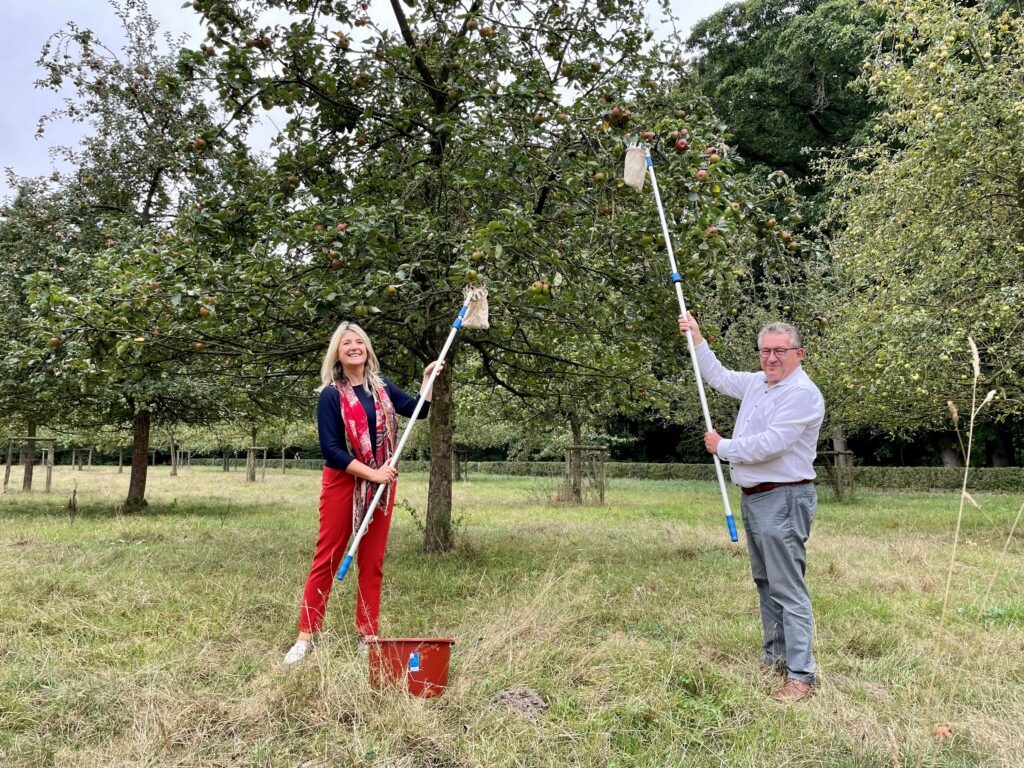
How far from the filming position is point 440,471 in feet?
24.0

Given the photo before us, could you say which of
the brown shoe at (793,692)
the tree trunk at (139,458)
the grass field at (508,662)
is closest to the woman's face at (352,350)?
the grass field at (508,662)

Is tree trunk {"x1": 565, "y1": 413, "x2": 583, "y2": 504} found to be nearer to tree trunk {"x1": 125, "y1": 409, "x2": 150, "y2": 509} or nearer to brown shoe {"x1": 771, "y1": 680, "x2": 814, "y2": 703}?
tree trunk {"x1": 125, "y1": 409, "x2": 150, "y2": 509}

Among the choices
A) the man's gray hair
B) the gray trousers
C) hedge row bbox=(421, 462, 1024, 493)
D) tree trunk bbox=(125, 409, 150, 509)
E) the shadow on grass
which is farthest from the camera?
hedge row bbox=(421, 462, 1024, 493)

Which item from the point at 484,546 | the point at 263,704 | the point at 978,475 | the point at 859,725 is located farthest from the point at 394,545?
the point at 978,475

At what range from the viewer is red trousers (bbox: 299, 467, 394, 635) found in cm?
391

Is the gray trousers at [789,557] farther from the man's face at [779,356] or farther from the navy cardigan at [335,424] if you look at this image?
the navy cardigan at [335,424]

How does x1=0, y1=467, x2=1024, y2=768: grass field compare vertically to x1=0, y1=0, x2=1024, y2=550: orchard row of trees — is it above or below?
below

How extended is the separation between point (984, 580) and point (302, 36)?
7.68 meters

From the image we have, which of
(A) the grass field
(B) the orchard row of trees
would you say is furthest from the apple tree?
(A) the grass field

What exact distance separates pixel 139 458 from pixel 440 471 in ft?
26.1

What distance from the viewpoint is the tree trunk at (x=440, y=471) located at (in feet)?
23.6

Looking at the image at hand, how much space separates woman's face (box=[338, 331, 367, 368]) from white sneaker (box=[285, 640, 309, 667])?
1603 millimetres

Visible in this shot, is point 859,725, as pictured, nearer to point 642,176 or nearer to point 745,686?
point 745,686

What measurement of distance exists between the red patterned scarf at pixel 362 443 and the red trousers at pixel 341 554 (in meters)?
0.06
